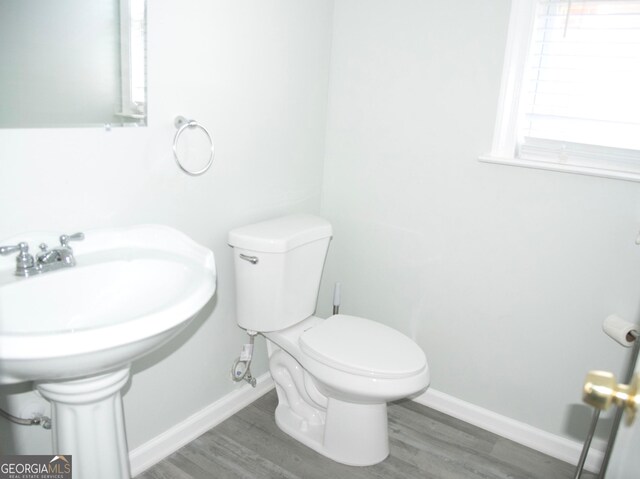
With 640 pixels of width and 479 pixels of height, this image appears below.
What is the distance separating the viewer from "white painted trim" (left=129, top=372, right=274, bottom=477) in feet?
5.97

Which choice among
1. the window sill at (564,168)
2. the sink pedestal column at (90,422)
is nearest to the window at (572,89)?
the window sill at (564,168)

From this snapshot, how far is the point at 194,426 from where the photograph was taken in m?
2.00

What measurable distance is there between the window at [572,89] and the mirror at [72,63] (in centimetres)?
123

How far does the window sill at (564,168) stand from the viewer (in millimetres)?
1716

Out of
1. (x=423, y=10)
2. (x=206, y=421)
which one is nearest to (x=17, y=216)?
(x=206, y=421)

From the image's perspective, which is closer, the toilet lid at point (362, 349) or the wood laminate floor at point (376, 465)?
the toilet lid at point (362, 349)

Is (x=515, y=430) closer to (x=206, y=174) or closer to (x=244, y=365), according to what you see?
(x=244, y=365)

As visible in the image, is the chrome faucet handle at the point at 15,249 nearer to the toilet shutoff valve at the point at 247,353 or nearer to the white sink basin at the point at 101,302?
the white sink basin at the point at 101,302

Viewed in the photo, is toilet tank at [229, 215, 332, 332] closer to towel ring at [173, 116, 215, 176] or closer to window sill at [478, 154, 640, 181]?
towel ring at [173, 116, 215, 176]

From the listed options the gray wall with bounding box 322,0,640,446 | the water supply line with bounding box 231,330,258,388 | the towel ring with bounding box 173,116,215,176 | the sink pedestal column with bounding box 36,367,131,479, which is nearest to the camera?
→ the sink pedestal column with bounding box 36,367,131,479

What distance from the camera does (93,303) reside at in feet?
4.31

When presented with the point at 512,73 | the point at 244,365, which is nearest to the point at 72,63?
the point at 244,365

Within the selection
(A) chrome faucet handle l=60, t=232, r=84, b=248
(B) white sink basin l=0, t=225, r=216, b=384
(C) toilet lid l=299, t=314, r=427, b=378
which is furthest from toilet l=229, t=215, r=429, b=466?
(A) chrome faucet handle l=60, t=232, r=84, b=248

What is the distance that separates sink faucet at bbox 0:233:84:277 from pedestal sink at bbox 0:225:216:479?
0.02 metres
